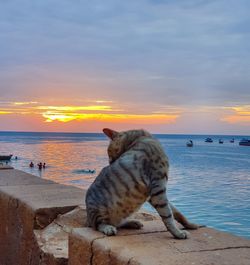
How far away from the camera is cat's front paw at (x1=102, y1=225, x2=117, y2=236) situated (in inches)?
133

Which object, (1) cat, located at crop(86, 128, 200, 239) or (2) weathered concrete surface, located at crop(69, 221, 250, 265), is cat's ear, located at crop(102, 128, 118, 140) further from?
(2) weathered concrete surface, located at crop(69, 221, 250, 265)

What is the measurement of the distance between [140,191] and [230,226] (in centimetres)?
1820

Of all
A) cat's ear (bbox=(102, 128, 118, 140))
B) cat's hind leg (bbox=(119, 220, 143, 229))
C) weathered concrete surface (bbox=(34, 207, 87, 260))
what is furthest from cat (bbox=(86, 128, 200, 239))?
weathered concrete surface (bbox=(34, 207, 87, 260))

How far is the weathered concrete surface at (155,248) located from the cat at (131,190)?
9cm

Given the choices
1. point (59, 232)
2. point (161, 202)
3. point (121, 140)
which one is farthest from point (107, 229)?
point (59, 232)

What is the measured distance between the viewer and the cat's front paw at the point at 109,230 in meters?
3.37

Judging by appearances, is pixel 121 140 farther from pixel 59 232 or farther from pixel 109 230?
pixel 59 232

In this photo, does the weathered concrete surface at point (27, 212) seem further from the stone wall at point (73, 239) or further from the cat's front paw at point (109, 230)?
the cat's front paw at point (109, 230)

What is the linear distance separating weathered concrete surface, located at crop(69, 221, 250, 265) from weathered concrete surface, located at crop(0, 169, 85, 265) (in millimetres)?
572

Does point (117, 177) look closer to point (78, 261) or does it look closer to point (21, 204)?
point (78, 261)

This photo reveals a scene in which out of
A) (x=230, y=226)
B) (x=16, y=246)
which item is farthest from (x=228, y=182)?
(x=16, y=246)

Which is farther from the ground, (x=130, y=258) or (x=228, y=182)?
(x=130, y=258)

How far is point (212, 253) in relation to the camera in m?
2.94

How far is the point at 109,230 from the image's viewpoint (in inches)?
133
